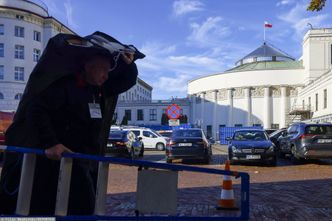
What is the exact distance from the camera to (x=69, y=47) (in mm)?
3699

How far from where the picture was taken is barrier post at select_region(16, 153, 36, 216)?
3.51 m

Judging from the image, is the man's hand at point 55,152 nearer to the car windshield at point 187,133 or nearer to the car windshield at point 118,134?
the car windshield at point 187,133

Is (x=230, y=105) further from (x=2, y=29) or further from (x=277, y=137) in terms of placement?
(x=277, y=137)

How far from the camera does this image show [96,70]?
3867 mm

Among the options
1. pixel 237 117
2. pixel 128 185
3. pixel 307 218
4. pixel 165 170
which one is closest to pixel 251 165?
pixel 128 185

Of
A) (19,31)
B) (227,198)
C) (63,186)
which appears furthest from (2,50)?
(63,186)

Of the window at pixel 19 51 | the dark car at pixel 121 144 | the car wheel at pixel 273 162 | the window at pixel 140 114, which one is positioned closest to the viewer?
the car wheel at pixel 273 162

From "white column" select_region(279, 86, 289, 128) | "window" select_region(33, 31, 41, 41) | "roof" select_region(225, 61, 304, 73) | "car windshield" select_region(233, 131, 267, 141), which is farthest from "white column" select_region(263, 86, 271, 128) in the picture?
"car windshield" select_region(233, 131, 267, 141)

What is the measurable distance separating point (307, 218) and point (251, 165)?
12.0 m

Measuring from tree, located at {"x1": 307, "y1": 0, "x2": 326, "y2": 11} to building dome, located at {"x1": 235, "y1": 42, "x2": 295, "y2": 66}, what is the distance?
89.5m

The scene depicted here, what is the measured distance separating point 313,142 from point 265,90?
218 feet

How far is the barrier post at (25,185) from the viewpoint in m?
3.51

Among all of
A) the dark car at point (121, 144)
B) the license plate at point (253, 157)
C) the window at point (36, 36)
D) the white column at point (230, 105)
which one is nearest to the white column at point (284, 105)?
the white column at point (230, 105)

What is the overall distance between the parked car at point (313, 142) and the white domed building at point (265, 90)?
4630cm
